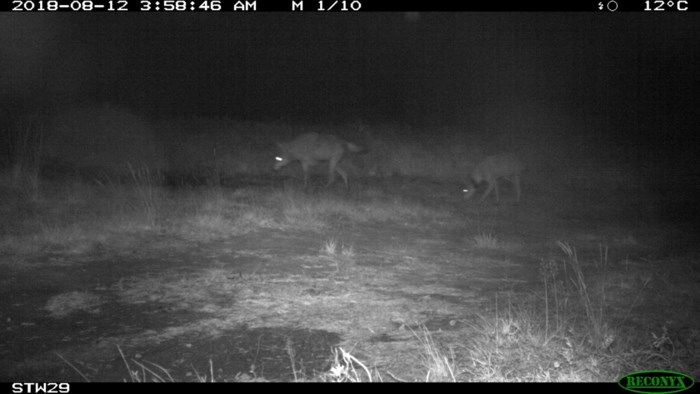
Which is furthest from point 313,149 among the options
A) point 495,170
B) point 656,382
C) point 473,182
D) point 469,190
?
point 656,382

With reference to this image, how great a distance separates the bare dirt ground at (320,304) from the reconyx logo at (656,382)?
0.82ft

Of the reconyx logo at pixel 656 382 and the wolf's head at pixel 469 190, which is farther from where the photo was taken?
the wolf's head at pixel 469 190

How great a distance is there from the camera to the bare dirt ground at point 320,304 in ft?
15.2

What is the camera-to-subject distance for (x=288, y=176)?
18.1m

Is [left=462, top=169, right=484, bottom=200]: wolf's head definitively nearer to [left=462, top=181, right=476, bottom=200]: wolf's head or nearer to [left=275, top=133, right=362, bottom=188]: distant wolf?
[left=462, top=181, right=476, bottom=200]: wolf's head

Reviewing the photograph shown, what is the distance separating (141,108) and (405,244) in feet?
66.3

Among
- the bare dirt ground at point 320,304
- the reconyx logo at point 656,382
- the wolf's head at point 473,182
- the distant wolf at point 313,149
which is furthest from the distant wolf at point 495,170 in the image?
the reconyx logo at point 656,382

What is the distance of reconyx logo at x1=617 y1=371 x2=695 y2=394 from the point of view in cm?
397

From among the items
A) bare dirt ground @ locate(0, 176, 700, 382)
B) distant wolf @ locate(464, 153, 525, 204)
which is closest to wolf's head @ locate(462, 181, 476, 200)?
distant wolf @ locate(464, 153, 525, 204)

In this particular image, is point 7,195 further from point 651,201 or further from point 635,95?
point 635,95

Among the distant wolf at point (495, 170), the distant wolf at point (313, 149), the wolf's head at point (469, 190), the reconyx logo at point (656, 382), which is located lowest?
the wolf's head at point (469, 190)

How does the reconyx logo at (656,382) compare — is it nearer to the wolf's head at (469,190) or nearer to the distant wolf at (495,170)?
the wolf's head at (469,190)

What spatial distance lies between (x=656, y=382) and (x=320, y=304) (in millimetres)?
3363

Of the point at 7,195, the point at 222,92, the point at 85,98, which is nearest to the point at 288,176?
the point at 7,195
